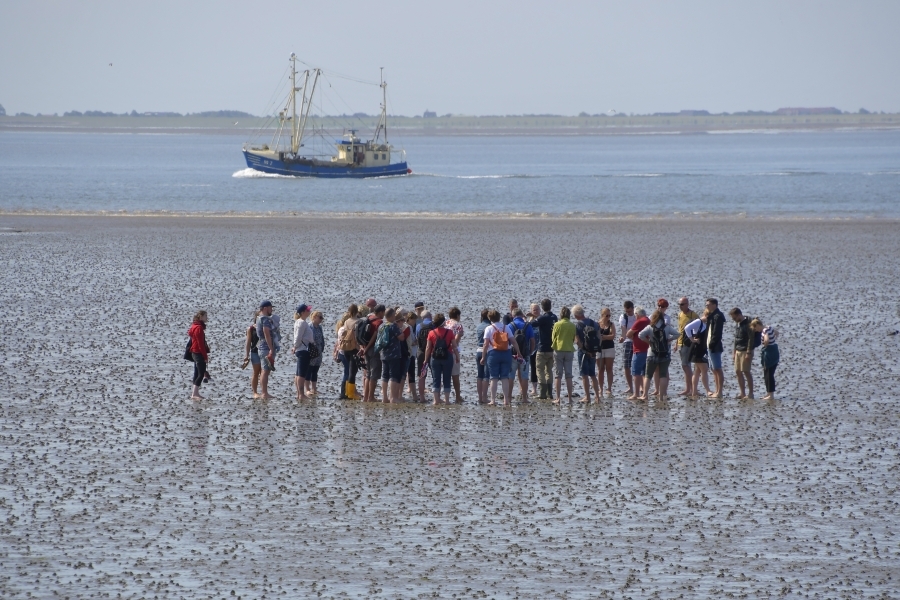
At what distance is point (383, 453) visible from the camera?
15.4m

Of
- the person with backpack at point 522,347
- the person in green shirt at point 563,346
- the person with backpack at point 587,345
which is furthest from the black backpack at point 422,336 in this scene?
the person with backpack at point 587,345

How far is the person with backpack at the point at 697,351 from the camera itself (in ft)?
62.2

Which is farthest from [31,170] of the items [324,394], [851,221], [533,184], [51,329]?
[324,394]

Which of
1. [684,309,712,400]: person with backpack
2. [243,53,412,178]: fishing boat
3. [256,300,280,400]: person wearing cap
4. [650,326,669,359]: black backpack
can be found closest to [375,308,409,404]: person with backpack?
[256,300,280,400]: person wearing cap

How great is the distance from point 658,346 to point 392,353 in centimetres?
455

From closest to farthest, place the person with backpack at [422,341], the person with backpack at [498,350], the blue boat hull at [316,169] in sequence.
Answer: the person with backpack at [498,350] < the person with backpack at [422,341] < the blue boat hull at [316,169]

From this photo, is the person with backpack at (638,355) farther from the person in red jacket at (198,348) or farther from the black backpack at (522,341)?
the person in red jacket at (198,348)

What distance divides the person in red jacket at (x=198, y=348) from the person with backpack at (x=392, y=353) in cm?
292

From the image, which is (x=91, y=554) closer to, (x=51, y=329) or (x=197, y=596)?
(x=197, y=596)

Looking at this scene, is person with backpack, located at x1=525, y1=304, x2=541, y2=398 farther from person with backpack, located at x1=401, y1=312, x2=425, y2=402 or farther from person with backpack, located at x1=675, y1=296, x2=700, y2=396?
person with backpack, located at x1=675, y1=296, x2=700, y2=396

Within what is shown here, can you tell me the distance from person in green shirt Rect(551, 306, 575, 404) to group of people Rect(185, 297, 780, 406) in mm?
17

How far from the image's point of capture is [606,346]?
19141 mm

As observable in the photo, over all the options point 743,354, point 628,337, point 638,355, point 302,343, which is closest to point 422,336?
point 302,343

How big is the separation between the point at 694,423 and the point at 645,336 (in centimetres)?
200
